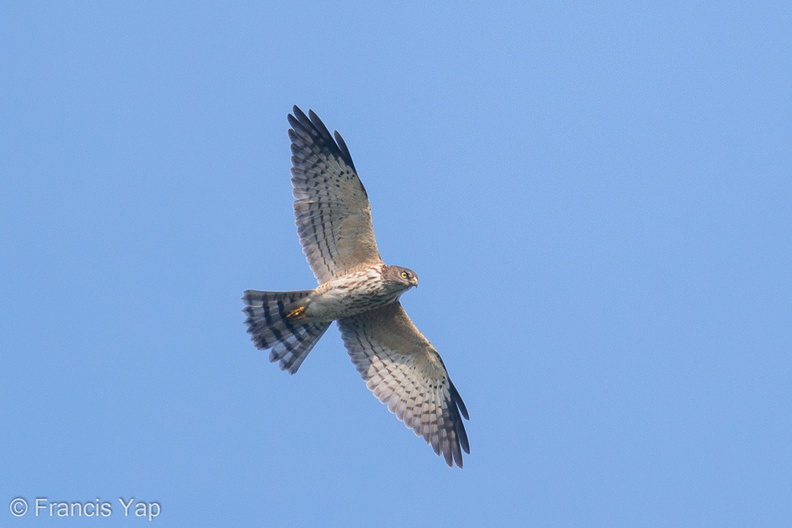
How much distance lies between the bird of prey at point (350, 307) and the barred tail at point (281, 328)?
0.4 inches

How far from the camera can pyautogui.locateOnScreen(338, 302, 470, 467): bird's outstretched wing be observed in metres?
10.9

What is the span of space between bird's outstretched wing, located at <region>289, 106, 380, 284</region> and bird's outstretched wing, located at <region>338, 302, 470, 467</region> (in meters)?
0.90

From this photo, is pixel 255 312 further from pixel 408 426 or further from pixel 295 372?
pixel 408 426

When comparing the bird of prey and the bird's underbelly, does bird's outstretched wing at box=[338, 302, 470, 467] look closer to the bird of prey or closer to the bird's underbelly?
the bird of prey

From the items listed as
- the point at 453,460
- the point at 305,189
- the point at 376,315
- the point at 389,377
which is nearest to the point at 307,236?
the point at 305,189

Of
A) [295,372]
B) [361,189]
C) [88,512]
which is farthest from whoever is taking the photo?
[295,372]

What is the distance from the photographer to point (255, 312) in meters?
10.4

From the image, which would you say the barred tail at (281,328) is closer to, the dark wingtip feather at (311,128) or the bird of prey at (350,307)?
the bird of prey at (350,307)

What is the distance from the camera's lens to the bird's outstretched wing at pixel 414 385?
10930 mm

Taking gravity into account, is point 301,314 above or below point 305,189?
Answer: below

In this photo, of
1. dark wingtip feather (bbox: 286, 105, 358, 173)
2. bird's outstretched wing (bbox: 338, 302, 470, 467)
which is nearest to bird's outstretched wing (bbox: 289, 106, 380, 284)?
dark wingtip feather (bbox: 286, 105, 358, 173)

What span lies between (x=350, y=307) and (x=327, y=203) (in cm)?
112

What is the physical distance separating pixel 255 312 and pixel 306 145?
186cm

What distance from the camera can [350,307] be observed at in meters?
10.3
